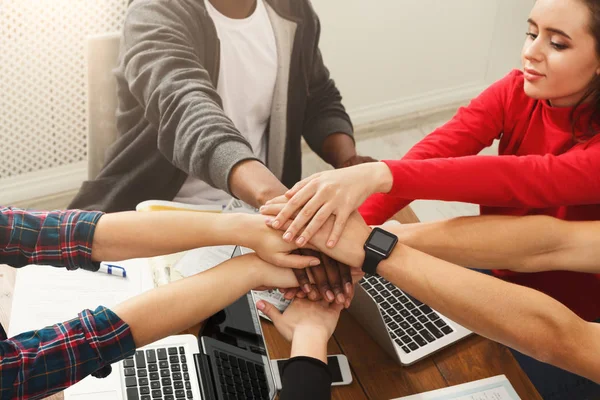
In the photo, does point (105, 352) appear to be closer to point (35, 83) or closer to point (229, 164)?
point (229, 164)

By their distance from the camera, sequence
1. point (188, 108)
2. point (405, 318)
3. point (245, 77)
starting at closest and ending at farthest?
point (405, 318) < point (188, 108) < point (245, 77)

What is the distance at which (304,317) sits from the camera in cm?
122

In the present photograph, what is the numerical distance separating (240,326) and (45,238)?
380 mm

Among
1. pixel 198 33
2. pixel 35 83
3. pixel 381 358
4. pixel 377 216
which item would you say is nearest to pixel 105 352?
pixel 381 358

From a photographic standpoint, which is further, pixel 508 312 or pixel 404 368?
pixel 404 368

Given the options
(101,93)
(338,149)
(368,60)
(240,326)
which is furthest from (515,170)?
(368,60)

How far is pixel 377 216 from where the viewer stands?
4.83ft

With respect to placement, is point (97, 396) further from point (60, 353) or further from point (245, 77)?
point (245, 77)

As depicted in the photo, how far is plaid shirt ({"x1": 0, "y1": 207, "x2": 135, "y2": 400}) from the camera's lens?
971 millimetres

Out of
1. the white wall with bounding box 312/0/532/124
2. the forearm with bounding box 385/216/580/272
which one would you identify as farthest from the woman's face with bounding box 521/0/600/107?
the white wall with bounding box 312/0/532/124

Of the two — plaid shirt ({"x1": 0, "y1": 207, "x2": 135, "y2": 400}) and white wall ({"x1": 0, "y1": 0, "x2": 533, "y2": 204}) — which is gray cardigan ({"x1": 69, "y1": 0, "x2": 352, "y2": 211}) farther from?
white wall ({"x1": 0, "y1": 0, "x2": 533, "y2": 204})

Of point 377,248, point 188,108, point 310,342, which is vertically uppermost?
point 188,108

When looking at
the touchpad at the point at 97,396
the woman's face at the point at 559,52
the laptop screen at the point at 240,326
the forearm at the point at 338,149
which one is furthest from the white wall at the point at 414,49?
the touchpad at the point at 97,396

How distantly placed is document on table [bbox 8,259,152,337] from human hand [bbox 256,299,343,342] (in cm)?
29
